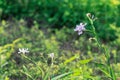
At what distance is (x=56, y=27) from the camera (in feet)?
20.6

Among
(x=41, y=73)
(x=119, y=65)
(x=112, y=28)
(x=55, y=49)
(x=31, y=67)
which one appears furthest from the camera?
(x=112, y=28)

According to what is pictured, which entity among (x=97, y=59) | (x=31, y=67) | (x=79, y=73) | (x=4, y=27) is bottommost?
(x=79, y=73)

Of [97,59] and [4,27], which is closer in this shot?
[97,59]

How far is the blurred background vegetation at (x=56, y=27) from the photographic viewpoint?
17.4 ft

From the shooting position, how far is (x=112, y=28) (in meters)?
5.87

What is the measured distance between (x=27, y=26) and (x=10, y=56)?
52.4 inches

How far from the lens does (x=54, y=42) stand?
17.9 feet

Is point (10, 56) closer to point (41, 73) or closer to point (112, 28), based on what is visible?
point (41, 73)

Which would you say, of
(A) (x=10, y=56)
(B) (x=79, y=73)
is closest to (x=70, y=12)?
(A) (x=10, y=56)

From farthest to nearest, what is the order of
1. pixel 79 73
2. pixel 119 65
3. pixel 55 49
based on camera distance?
1. pixel 55 49
2. pixel 119 65
3. pixel 79 73

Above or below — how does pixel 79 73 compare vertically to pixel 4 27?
below

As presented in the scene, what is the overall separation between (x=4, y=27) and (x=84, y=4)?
44.8 inches

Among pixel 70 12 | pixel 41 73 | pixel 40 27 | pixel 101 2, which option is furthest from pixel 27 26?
pixel 41 73

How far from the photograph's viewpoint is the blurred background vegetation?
17.4ft
